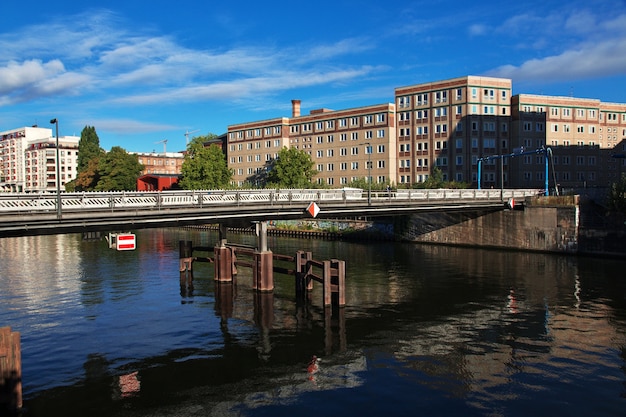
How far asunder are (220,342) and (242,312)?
6000mm

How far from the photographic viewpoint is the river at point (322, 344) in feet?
64.3

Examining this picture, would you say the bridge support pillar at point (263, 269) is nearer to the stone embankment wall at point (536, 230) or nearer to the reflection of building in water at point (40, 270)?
the reflection of building in water at point (40, 270)

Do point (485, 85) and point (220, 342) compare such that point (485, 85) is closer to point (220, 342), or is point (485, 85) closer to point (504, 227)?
point (504, 227)

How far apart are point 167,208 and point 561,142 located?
84212 mm

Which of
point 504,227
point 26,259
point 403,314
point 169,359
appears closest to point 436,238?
point 504,227

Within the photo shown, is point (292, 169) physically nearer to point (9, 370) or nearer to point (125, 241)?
point (125, 241)

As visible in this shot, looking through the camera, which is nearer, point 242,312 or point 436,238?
point 242,312

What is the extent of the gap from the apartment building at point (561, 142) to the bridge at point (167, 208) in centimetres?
5065

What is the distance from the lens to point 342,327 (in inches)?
1156

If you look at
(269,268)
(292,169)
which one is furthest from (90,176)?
(269,268)

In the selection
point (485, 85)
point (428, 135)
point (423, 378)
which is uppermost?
point (485, 85)

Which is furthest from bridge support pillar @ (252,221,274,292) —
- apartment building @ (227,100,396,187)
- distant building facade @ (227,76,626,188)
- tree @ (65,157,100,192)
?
tree @ (65,157,100,192)

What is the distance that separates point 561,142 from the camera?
96.6 meters

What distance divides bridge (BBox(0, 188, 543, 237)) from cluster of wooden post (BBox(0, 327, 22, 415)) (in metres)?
8.41
